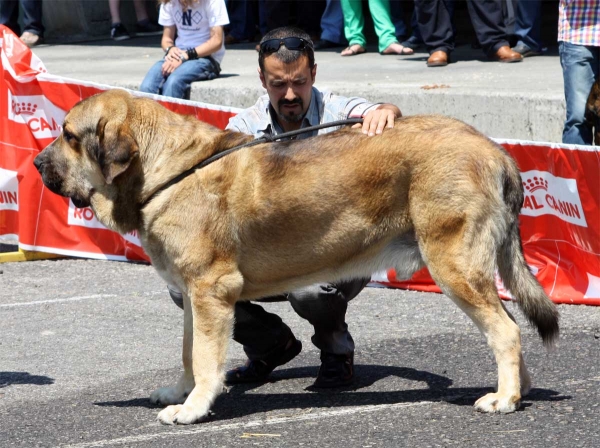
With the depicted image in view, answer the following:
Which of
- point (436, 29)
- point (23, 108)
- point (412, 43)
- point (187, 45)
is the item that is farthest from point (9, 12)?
point (436, 29)

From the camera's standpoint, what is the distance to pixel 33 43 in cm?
1559

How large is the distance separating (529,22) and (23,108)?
5.45 meters

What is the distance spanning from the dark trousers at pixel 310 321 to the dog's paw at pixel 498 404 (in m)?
0.94

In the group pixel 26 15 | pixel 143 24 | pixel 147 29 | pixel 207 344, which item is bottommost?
pixel 147 29

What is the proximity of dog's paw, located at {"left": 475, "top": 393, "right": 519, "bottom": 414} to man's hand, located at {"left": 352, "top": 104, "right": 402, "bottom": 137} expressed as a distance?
137 cm

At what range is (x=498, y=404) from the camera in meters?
4.80

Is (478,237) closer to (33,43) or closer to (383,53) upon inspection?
(383,53)

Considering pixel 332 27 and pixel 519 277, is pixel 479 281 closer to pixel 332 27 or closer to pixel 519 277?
pixel 519 277

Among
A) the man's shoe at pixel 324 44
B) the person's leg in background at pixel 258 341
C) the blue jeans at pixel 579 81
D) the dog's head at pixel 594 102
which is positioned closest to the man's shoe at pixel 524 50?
the man's shoe at pixel 324 44

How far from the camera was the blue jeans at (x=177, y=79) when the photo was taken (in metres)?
10.2

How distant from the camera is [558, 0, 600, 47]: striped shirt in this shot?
7941mm

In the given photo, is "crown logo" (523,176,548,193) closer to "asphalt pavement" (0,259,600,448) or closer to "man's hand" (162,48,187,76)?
"asphalt pavement" (0,259,600,448)

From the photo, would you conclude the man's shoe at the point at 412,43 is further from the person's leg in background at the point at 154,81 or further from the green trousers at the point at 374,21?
the person's leg in background at the point at 154,81

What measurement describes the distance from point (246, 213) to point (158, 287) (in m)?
3.09
